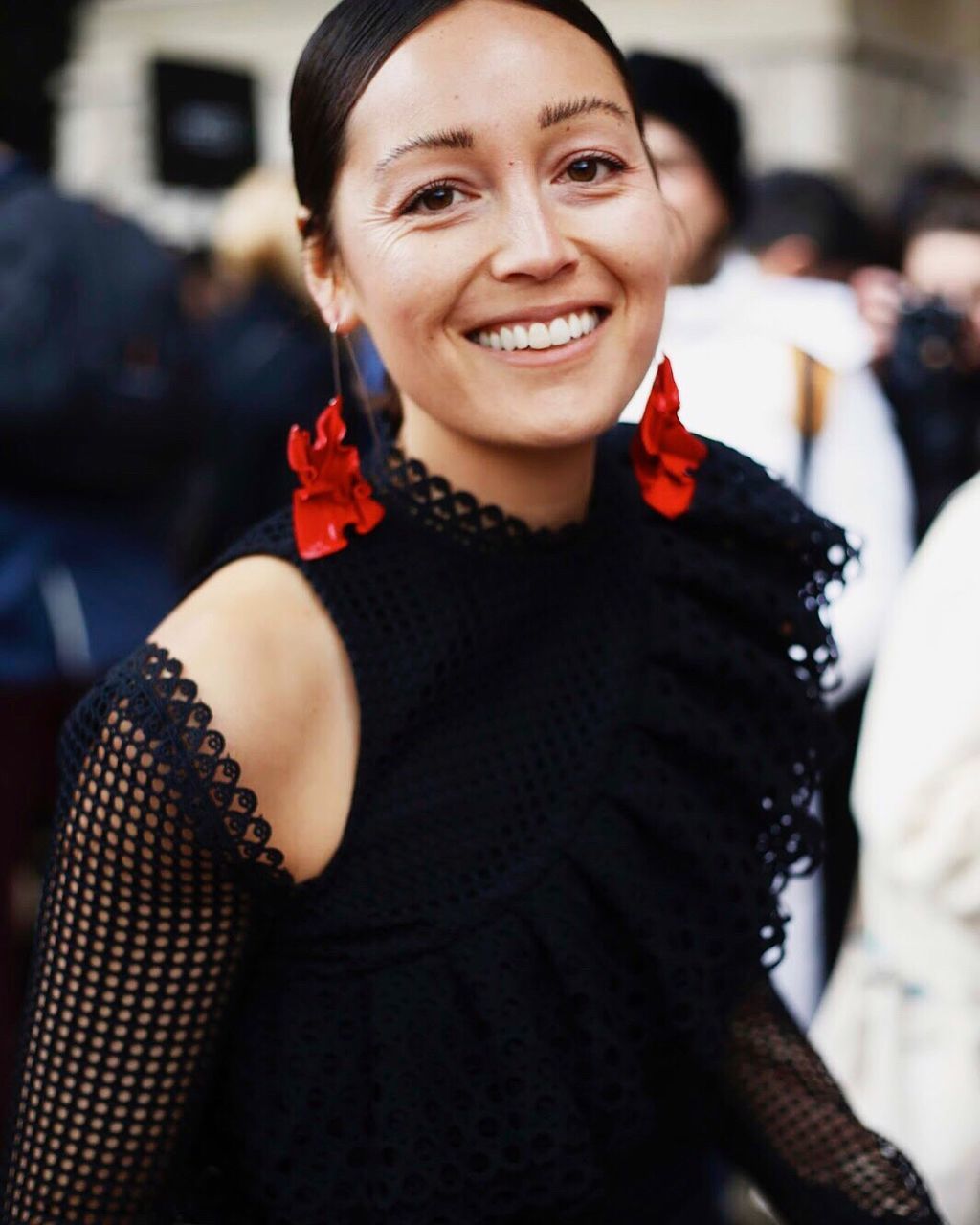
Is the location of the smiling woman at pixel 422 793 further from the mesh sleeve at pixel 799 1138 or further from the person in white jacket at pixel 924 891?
the person in white jacket at pixel 924 891

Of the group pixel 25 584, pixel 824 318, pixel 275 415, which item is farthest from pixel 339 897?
pixel 275 415

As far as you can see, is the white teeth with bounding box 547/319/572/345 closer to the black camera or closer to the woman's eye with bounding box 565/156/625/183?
→ the woman's eye with bounding box 565/156/625/183

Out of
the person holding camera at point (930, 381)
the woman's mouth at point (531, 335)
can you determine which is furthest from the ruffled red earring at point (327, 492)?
the person holding camera at point (930, 381)

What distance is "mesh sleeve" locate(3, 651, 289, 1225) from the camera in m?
1.35

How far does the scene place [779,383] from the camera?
279 cm

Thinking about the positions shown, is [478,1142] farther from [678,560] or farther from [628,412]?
[628,412]

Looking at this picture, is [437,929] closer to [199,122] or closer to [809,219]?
[809,219]

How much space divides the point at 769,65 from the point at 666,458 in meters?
8.05

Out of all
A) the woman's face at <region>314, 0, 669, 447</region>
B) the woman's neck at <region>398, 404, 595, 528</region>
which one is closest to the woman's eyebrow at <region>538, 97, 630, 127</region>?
the woman's face at <region>314, 0, 669, 447</region>

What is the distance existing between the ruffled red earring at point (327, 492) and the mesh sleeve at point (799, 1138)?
702mm

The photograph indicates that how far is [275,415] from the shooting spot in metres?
3.97

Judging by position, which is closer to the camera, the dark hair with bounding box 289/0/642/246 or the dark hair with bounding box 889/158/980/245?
the dark hair with bounding box 289/0/642/246

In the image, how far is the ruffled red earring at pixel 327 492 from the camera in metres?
1.52

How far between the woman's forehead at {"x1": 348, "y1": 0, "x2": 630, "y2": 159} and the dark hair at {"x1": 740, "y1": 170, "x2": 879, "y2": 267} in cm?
299
